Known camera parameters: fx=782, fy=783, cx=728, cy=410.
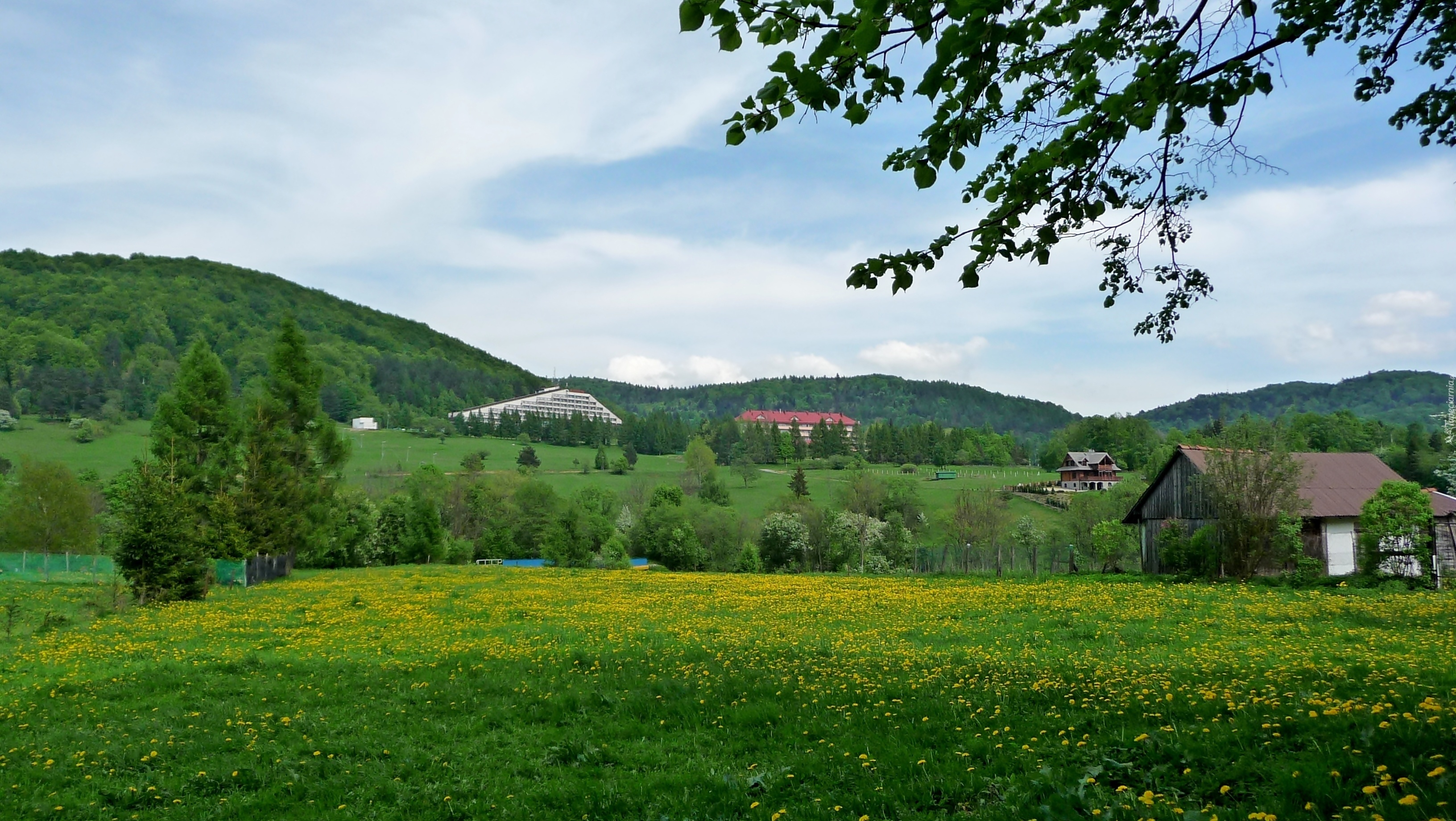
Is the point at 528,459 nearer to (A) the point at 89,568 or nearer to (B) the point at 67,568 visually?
(A) the point at 89,568

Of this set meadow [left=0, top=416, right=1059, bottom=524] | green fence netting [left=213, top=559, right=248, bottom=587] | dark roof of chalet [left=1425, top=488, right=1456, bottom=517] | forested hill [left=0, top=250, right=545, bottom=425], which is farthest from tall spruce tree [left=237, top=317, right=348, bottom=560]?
forested hill [left=0, top=250, right=545, bottom=425]

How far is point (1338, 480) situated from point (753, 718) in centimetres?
4015

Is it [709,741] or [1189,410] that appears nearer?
[709,741]

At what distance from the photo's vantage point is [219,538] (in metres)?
34.2

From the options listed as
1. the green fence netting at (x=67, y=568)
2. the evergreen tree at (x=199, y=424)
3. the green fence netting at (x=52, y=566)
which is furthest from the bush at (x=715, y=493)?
the green fence netting at (x=67, y=568)

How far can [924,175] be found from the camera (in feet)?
14.6

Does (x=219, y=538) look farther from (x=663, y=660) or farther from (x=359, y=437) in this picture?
(x=359, y=437)

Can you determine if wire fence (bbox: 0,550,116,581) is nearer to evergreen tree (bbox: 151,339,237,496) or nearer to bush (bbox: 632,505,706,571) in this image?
evergreen tree (bbox: 151,339,237,496)

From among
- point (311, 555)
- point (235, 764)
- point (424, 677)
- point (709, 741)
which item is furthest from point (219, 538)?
point (709, 741)

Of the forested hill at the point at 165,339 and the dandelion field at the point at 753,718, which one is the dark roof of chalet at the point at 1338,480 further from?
the forested hill at the point at 165,339

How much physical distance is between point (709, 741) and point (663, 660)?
534 centimetres

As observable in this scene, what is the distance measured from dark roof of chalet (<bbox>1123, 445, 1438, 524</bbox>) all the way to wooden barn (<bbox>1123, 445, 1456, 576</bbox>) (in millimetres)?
36

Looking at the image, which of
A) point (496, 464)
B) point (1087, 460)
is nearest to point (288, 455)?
point (496, 464)

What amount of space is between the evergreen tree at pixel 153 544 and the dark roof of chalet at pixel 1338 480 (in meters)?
38.5
